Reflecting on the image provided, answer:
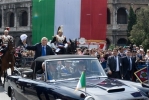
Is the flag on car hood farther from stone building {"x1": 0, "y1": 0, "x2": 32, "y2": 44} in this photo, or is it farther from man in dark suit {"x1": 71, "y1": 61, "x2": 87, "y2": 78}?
stone building {"x1": 0, "y1": 0, "x2": 32, "y2": 44}

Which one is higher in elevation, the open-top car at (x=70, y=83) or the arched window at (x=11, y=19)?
the arched window at (x=11, y=19)

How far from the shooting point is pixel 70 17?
22.4 meters

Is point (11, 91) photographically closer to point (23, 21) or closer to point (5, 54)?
point (5, 54)

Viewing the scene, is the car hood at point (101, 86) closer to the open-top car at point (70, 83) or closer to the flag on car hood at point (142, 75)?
the open-top car at point (70, 83)

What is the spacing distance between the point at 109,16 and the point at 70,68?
5246cm

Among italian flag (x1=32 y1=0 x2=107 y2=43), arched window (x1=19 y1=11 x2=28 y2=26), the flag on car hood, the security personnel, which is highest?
arched window (x1=19 y1=11 x2=28 y2=26)

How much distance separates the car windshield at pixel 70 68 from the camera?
27.4 feet

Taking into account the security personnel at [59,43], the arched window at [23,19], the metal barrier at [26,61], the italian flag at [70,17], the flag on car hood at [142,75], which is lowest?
the metal barrier at [26,61]

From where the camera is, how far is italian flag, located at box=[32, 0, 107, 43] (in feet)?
73.5

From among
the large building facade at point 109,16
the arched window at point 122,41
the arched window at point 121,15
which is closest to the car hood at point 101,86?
the large building facade at point 109,16

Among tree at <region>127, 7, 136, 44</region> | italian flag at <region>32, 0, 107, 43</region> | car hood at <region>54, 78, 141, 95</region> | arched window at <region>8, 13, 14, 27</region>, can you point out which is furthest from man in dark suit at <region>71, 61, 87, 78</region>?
arched window at <region>8, 13, 14, 27</region>

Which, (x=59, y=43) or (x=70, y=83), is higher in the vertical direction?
(x=59, y=43)

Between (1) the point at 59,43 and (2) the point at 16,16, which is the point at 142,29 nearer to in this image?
(2) the point at 16,16

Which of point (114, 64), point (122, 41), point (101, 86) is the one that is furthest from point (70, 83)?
point (122, 41)
